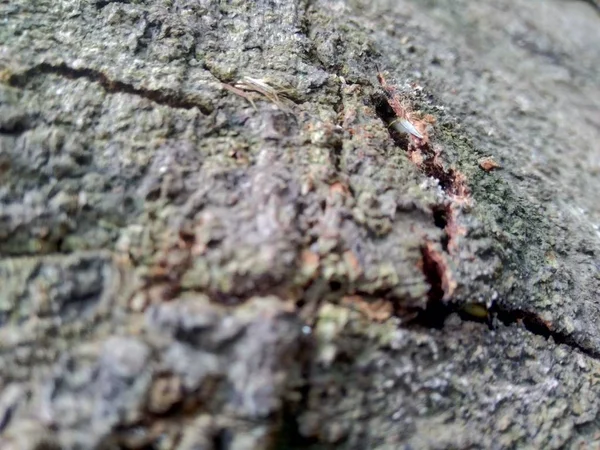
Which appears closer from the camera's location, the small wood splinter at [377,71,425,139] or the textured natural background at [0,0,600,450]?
the textured natural background at [0,0,600,450]

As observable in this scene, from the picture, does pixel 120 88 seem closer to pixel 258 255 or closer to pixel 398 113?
pixel 258 255

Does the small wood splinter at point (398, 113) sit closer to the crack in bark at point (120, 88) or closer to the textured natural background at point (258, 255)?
the textured natural background at point (258, 255)

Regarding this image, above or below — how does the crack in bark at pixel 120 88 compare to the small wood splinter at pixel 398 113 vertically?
below

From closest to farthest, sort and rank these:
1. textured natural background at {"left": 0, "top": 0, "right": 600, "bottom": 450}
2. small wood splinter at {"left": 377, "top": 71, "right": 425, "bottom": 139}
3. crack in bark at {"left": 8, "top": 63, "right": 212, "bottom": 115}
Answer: textured natural background at {"left": 0, "top": 0, "right": 600, "bottom": 450}
crack in bark at {"left": 8, "top": 63, "right": 212, "bottom": 115}
small wood splinter at {"left": 377, "top": 71, "right": 425, "bottom": 139}

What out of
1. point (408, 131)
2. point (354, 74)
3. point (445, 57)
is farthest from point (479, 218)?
point (445, 57)

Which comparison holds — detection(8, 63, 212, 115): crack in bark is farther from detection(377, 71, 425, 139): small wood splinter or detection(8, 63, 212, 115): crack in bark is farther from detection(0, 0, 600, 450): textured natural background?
detection(377, 71, 425, 139): small wood splinter

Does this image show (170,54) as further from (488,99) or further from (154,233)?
(488,99)

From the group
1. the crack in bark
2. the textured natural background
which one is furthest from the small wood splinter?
the crack in bark

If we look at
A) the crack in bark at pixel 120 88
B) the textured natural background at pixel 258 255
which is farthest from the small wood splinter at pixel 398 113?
the crack in bark at pixel 120 88
